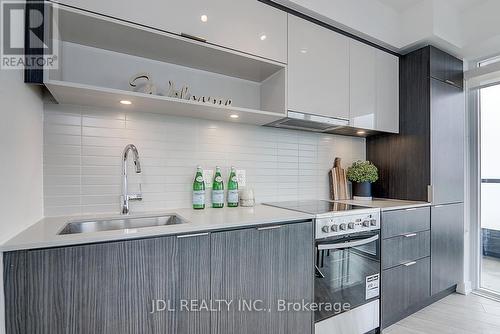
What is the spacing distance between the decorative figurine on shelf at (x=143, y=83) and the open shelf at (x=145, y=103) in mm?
78

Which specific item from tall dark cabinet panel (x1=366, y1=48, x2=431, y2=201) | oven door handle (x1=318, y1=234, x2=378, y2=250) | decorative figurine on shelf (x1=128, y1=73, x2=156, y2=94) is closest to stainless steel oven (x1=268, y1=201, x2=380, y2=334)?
oven door handle (x1=318, y1=234, x2=378, y2=250)

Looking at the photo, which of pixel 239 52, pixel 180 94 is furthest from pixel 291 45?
pixel 180 94

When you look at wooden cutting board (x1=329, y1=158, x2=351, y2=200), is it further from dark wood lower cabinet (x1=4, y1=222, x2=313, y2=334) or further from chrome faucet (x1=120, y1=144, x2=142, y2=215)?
chrome faucet (x1=120, y1=144, x2=142, y2=215)

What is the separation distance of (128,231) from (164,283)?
28 centimetres

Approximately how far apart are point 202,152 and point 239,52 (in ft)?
2.36

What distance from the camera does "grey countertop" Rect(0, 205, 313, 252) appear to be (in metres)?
0.93

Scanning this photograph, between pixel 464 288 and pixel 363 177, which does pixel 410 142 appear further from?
pixel 464 288

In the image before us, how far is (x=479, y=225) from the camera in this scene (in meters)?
2.57

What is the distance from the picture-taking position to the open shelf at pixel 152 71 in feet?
4.12

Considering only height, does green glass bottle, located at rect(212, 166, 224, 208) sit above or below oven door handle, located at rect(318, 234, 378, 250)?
above

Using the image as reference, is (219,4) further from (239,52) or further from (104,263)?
(104,263)

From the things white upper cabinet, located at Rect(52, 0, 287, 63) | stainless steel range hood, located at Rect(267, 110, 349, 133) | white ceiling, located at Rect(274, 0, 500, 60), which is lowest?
stainless steel range hood, located at Rect(267, 110, 349, 133)

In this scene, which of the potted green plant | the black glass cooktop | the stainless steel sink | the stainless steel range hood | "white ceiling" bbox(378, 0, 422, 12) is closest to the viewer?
the stainless steel sink

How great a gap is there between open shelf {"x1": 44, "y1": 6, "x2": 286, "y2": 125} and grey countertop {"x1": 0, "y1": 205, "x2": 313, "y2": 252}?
2.14 ft
